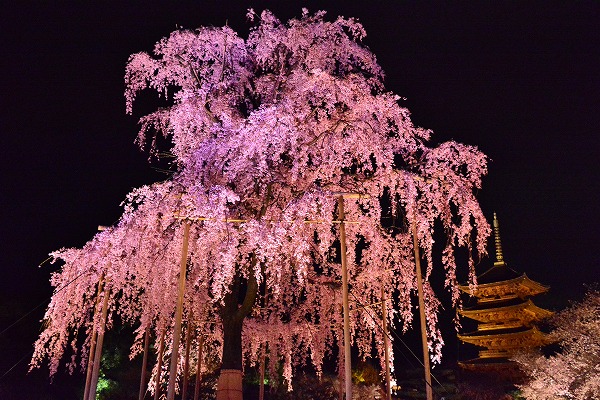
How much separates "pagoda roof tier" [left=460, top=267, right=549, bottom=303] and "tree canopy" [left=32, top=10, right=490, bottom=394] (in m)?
28.4

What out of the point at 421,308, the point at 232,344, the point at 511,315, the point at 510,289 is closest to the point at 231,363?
the point at 232,344

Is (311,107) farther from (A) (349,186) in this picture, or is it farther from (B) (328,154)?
(A) (349,186)

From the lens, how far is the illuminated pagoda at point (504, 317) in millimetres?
38469

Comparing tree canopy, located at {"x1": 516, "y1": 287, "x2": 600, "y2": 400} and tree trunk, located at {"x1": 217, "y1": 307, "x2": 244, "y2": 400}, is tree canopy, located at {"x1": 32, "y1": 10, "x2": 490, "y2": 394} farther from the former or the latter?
tree canopy, located at {"x1": 516, "y1": 287, "x2": 600, "y2": 400}

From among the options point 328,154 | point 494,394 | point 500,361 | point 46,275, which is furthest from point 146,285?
point 500,361

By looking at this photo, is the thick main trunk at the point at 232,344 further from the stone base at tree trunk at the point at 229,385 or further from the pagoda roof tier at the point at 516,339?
the pagoda roof tier at the point at 516,339

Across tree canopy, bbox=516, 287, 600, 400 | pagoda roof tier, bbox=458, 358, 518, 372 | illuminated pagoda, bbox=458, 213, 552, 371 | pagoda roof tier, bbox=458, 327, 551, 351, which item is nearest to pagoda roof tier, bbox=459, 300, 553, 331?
illuminated pagoda, bbox=458, 213, 552, 371

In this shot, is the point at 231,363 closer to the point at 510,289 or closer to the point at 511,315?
the point at 511,315

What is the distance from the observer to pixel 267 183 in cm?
1232

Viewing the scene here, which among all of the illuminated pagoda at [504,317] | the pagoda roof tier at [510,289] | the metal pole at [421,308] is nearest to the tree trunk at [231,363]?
the metal pole at [421,308]

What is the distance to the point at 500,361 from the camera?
125ft

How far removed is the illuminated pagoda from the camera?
3847 cm

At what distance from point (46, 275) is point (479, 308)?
29.3 meters

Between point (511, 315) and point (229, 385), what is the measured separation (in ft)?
105
